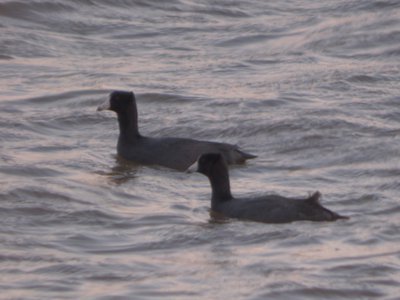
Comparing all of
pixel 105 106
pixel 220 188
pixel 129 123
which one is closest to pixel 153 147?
pixel 129 123

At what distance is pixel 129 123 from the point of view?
1504cm

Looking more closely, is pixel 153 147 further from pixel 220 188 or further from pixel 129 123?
pixel 220 188

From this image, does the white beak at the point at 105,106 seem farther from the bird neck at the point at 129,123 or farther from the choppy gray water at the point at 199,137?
the choppy gray water at the point at 199,137

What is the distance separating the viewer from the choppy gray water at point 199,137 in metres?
10.3

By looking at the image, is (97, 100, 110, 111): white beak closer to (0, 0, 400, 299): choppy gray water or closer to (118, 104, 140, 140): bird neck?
(118, 104, 140, 140): bird neck

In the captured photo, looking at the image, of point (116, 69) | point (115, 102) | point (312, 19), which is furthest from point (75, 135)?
point (312, 19)

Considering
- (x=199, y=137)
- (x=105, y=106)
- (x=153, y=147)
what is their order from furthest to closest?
(x=199, y=137), (x=105, y=106), (x=153, y=147)

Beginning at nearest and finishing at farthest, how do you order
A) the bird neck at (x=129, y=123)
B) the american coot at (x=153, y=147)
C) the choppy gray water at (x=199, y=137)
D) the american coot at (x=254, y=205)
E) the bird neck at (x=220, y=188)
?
the choppy gray water at (x=199, y=137) < the american coot at (x=254, y=205) < the bird neck at (x=220, y=188) < the american coot at (x=153, y=147) < the bird neck at (x=129, y=123)

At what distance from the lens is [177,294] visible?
32.0 ft

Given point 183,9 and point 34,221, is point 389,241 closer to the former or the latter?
point 34,221

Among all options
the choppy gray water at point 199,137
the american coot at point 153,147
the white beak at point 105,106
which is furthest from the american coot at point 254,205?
the white beak at point 105,106

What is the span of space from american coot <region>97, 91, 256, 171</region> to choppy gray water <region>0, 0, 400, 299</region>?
155mm

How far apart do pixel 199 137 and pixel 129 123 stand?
0.98 m

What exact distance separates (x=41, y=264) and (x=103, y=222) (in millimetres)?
1486
